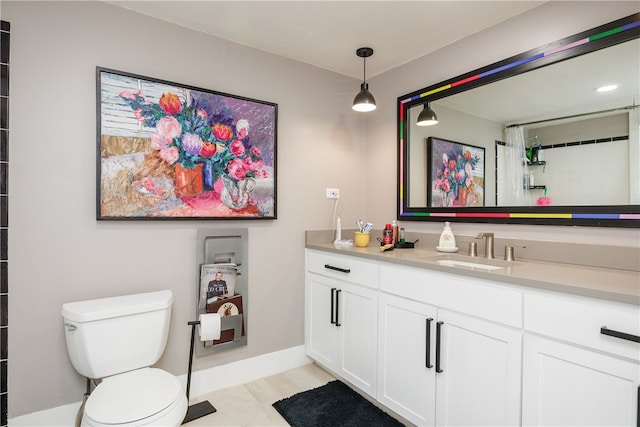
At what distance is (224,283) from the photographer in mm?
2262

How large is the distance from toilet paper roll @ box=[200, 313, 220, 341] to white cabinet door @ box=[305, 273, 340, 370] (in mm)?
761

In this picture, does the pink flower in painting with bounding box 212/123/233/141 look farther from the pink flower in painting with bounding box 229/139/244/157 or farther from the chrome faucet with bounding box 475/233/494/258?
the chrome faucet with bounding box 475/233/494/258

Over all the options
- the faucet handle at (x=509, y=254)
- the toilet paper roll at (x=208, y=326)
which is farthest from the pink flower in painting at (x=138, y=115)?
the faucet handle at (x=509, y=254)

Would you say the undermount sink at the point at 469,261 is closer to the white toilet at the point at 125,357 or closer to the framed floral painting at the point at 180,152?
the framed floral painting at the point at 180,152

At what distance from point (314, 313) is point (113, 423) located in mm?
A: 1437

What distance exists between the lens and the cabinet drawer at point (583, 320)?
3.60 feet

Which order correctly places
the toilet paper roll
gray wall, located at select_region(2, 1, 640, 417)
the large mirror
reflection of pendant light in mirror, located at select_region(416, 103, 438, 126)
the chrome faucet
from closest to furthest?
the large mirror
gray wall, located at select_region(2, 1, 640, 417)
the toilet paper roll
the chrome faucet
reflection of pendant light in mirror, located at select_region(416, 103, 438, 126)

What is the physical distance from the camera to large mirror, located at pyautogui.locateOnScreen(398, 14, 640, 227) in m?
1.60

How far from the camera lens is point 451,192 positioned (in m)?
2.33

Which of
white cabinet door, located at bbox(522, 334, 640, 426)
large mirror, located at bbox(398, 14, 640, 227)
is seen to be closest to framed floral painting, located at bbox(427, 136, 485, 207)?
large mirror, located at bbox(398, 14, 640, 227)

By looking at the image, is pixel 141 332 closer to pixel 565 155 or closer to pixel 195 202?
pixel 195 202

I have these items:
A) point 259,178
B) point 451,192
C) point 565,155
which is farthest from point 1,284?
point 565,155

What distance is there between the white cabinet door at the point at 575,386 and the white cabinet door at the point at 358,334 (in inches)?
32.9

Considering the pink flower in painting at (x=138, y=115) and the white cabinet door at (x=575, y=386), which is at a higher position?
the pink flower in painting at (x=138, y=115)
